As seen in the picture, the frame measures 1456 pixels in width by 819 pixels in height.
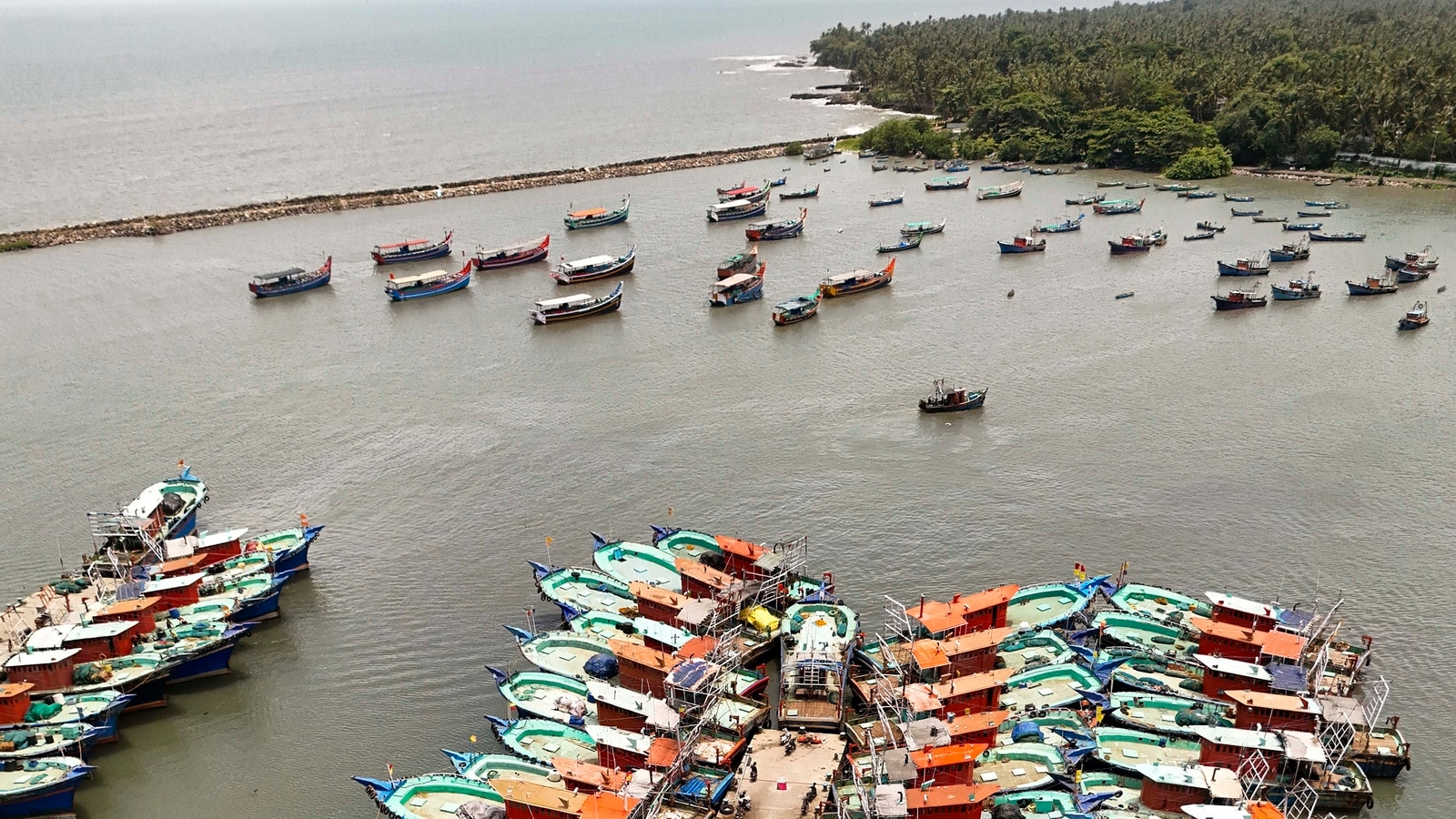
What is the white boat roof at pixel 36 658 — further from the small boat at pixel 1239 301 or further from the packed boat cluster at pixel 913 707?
the small boat at pixel 1239 301

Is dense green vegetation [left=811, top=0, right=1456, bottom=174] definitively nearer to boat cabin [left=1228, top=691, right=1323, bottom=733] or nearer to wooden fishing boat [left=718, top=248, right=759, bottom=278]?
wooden fishing boat [left=718, top=248, right=759, bottom=278]

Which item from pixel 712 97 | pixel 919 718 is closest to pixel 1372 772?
pixel 919 718

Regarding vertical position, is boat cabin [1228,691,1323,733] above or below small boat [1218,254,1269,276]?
below

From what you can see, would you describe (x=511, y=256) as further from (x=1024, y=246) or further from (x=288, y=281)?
(x=1024, y=246)

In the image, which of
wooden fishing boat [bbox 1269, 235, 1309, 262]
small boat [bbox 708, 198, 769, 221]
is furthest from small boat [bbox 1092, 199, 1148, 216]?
small boat [bbox 708, 198, 769, 221]

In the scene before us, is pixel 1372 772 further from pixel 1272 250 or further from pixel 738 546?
pixel 1272 250

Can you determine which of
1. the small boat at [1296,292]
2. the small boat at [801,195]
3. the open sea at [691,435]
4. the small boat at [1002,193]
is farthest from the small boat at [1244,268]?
the small boat at [801,195]
